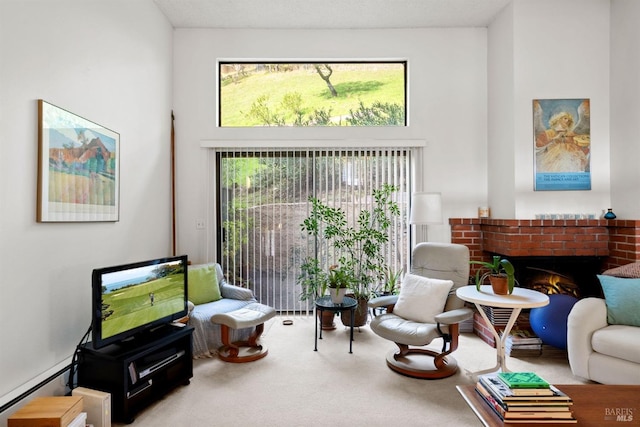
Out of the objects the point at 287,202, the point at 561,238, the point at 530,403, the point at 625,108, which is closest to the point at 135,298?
the point at 287,202

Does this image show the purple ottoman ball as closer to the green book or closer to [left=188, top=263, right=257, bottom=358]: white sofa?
the green book

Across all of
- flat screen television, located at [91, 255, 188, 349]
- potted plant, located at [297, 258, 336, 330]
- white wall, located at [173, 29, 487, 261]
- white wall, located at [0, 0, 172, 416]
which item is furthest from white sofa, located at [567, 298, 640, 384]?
white wall, located at [0, 0, 172, 416]

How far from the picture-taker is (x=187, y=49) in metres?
3.88

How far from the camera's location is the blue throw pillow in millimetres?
2408

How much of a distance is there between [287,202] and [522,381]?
2.89 m

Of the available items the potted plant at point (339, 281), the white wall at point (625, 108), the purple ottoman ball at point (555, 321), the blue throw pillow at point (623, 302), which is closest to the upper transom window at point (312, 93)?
the potted plant at point (339, 281)

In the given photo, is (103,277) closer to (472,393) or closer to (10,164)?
(10,164)

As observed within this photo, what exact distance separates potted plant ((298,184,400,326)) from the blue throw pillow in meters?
1.87

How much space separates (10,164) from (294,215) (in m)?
2.54

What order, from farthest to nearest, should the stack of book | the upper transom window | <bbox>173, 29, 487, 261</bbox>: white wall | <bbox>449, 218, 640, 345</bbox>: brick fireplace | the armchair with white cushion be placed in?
the upper transom window, <bbox>173, 29, 487, 261</bbox>: white wall, <bbox>449, 218, 640, 345</bbox>: brick fireplace, the armchair with white cushion, the stack of book

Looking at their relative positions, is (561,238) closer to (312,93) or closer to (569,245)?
(569,245)

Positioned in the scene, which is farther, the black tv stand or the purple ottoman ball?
the purple ottoman ball

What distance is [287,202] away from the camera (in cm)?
391

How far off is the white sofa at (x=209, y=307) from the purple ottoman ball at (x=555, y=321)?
8.40 feet
